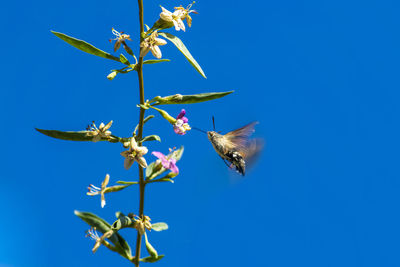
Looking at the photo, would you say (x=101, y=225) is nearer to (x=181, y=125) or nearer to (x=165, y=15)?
(x=181, y=125)

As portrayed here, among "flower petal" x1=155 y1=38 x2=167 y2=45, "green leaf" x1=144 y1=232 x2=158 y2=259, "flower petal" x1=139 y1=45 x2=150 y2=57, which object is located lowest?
"green leaf" x1=144 y1=232 x2=158 y2=259

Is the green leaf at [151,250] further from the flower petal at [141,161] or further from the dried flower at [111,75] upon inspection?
the dried flower at [111,75]

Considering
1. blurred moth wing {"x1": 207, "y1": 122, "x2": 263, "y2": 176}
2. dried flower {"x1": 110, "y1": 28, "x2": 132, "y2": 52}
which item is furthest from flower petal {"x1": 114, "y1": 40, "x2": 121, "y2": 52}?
blurred moth wing {"x1": 207, "y1": 122, "x2": 263, "y2": 176}

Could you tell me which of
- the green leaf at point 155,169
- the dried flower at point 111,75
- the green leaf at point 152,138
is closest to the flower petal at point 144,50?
the dried flower at point 111,75

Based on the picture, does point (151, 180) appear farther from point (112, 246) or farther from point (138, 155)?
point (112, 246)

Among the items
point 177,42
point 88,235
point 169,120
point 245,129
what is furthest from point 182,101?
point 88,235

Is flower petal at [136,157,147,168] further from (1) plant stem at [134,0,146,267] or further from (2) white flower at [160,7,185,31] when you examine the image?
(2) white flower at [160,7,185,31]
